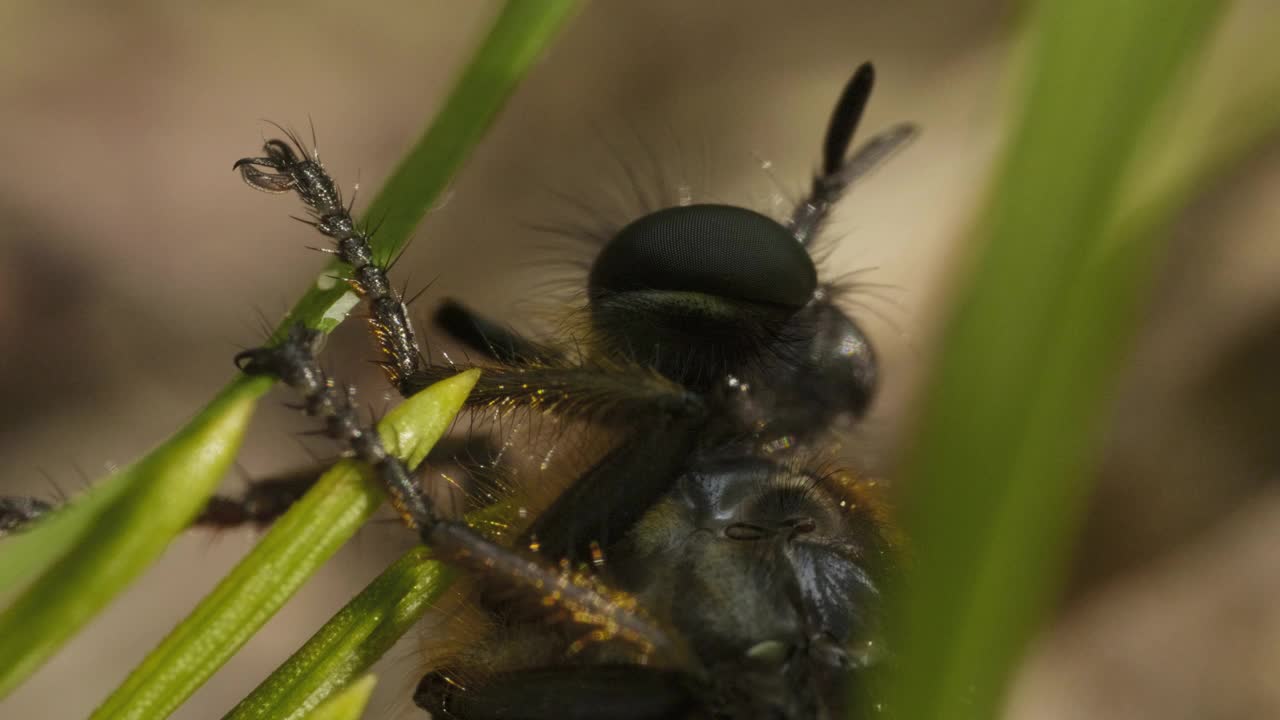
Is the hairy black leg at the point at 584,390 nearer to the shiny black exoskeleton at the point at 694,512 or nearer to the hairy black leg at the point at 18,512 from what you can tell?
the shiny black exoskeleton at the point at 694,512

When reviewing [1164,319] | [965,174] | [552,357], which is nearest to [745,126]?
[965,174]

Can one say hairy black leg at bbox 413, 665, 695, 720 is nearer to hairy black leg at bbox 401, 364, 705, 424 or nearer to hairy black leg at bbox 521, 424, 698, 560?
hairy black leg at bbox 521, 424, 698, 560

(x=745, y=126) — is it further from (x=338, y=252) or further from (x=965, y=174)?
(x=338, y=252)

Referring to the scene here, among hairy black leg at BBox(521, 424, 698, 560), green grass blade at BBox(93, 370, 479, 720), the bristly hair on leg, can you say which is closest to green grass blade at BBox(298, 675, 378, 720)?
green grass blade at BBox(93, 370, 479, 720)

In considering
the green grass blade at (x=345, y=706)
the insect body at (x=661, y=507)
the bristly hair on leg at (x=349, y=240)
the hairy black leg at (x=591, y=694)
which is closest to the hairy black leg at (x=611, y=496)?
the insect body at (x=661, y=507)

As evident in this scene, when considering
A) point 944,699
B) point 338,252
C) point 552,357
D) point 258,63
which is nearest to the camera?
point 944,699

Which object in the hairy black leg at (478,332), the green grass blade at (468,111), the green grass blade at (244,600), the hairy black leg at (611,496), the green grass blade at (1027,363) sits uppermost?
the green grass blade at (468,111)
